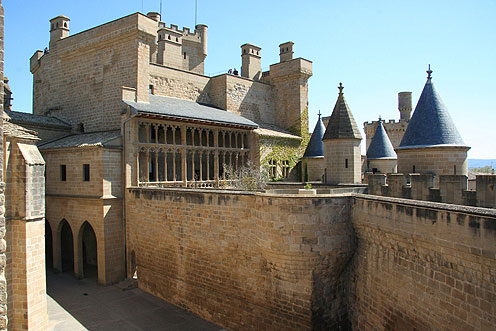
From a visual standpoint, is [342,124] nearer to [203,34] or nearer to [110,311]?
[110,311]

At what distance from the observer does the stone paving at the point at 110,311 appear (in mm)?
11609

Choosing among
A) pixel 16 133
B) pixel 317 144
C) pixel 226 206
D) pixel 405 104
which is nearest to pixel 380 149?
pixel 317 144

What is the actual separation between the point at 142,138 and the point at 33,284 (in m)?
8.50

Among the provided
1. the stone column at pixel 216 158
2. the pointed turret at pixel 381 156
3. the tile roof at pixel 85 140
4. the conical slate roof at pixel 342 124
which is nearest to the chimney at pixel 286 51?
the pointed turret at pixel 381 156

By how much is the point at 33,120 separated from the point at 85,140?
3.69 metres

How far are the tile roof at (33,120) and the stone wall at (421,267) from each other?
1636 centimetres

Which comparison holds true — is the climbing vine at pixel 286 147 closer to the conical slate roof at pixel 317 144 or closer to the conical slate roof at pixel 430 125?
the conical slate roof at pixel 317 144

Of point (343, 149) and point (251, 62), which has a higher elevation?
point (251, 62)

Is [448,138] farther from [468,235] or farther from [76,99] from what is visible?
[76,99]

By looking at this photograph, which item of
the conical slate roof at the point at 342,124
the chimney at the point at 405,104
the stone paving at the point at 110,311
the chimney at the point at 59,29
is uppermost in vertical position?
the chimney at the point at 59,29

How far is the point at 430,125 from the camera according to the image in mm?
12797

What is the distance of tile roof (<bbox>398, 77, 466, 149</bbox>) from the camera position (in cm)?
1252

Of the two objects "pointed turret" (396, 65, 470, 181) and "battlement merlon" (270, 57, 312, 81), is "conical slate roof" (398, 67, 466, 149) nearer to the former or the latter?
"pointed turret" (396, 65, 470, 181)

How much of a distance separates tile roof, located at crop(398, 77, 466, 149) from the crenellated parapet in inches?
85.6
